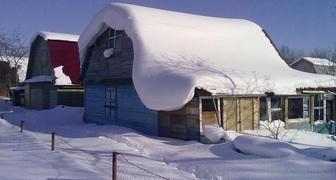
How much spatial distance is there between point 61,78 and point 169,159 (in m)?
16.8

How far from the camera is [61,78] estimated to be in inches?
901

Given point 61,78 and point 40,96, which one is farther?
point 40,96

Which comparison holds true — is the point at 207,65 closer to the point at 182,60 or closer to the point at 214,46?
the point at 182,60

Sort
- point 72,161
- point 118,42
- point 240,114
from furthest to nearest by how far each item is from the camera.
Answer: point 118,42, point 240,114, point 72,161

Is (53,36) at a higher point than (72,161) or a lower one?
higher

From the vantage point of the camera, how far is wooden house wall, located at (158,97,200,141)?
34.2 feet

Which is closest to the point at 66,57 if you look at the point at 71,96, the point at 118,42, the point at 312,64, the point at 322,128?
the point at 71,96

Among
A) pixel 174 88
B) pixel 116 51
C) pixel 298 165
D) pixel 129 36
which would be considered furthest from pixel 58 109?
pixel 298 165

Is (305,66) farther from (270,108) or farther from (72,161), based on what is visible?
(72,161)

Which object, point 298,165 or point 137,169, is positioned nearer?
point 298,165

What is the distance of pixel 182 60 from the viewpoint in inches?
481

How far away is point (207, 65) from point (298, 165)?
6143 millimetres

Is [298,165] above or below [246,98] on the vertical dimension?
below

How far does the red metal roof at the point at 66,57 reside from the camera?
2339cm
